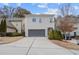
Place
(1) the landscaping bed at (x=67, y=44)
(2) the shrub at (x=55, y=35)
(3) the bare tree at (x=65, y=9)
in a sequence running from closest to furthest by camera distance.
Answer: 1. (3) the bare tree at (x=65, y=9)
2. (1) the landscaping bed at (x=67, y=44)
3. (2) the shrub at (x=55, y=35)

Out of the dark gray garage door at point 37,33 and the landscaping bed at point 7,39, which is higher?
the dark gray garage door at point 37,33

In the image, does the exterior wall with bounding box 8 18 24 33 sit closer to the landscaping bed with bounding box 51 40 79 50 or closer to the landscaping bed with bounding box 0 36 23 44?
the landscaping bed with bounding box 0 36 23 44

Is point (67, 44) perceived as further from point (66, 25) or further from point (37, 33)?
point (37, 33)

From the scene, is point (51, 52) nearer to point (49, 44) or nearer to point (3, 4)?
point (49, 44)

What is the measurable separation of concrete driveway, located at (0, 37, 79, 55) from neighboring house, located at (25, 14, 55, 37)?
20 centimetres

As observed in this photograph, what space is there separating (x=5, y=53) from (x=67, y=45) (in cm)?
234

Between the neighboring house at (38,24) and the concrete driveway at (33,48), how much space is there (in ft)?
0.65

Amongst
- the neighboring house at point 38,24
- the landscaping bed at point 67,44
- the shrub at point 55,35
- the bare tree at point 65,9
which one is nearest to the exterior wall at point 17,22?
the neighboring house at point 38,24

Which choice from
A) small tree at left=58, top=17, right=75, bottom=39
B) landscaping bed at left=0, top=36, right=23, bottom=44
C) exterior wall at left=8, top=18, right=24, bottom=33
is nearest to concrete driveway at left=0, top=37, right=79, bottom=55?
landscaping bed at left=0, top=36, right=23, bottom=44

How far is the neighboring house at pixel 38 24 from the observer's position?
1814 centimetres

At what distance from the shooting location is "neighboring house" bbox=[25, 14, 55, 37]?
1814 cm

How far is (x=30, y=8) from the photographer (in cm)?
1797

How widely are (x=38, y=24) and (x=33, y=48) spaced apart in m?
0.96

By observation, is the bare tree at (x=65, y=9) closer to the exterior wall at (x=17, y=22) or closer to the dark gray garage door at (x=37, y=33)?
the dark gray garage door at (x=37, y=33)
